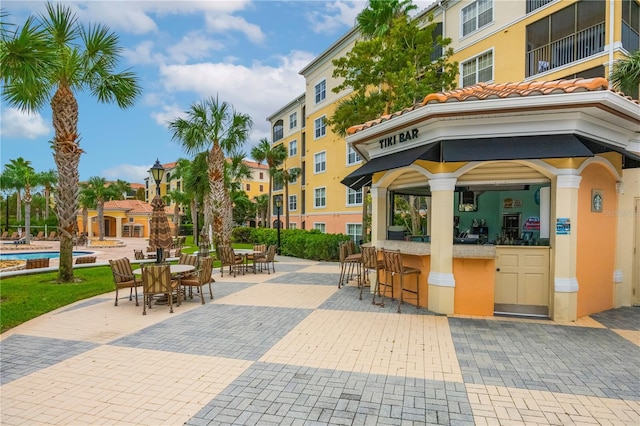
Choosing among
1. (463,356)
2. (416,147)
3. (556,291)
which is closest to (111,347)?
(463,356)

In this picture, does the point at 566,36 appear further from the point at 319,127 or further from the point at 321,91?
the point at 319,127

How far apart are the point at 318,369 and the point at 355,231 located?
21.4 m

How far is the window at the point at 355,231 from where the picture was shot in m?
25.4

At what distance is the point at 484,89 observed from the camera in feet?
25.2

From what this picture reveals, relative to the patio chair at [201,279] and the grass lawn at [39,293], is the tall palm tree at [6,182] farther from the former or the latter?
the patio chair at [201,279]

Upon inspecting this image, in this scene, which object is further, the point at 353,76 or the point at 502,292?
the point at 353,76

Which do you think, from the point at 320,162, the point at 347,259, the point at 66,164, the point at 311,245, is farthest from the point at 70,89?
the point at 320,162

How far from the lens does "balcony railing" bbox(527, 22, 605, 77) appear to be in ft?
45.7

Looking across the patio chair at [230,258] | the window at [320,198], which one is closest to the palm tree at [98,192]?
the window at [320,198]

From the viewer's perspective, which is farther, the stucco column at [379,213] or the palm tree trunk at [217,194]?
the palm tree trunk at [217,194]

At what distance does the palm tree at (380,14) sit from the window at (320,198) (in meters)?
14.8

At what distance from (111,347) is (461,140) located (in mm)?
7536

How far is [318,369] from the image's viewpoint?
4.72m

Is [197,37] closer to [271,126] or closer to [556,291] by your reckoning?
[556,291]
